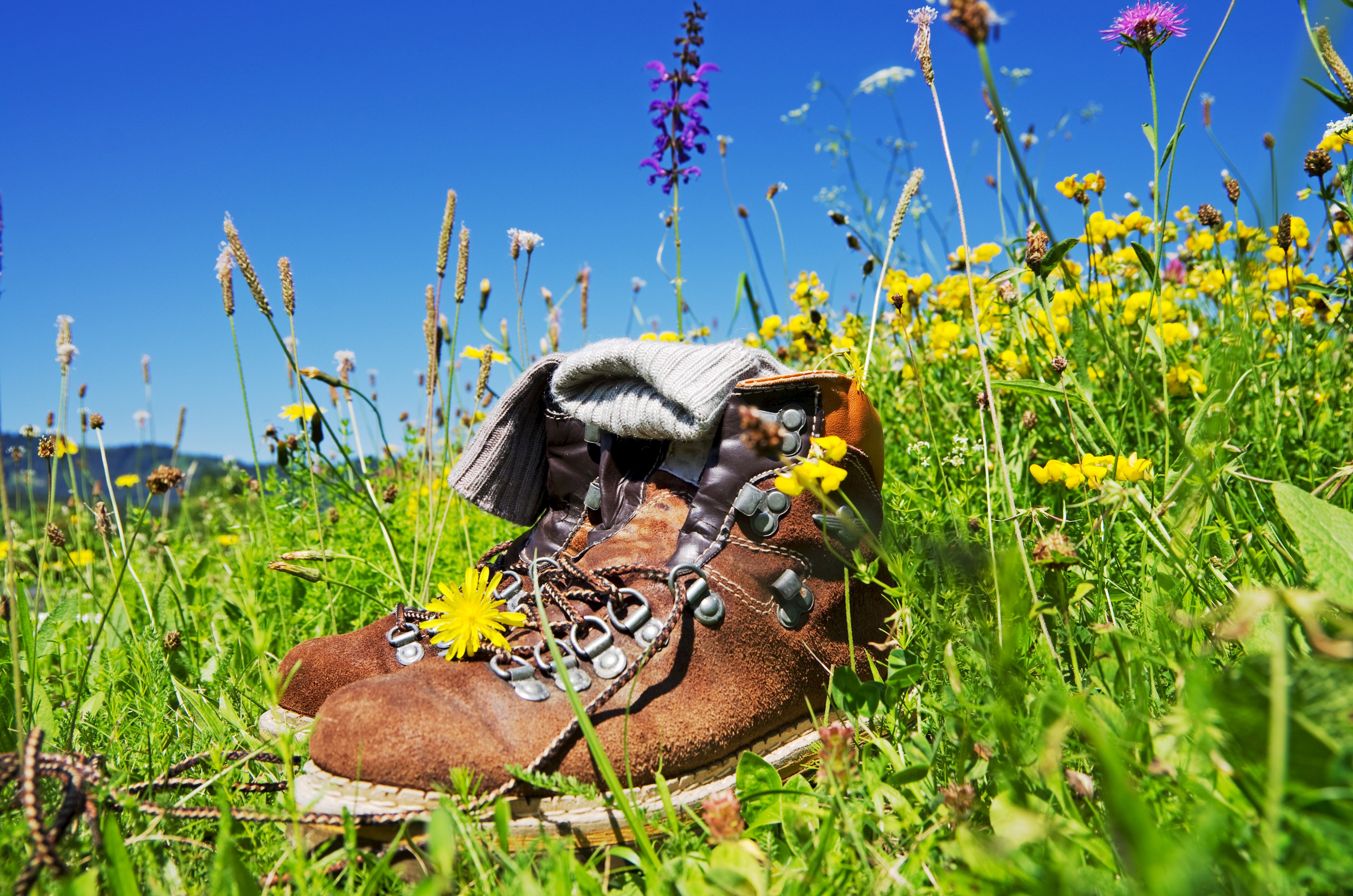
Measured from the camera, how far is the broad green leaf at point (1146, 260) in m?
1.30

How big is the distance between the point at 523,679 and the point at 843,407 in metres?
0.76

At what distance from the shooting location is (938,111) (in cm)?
126

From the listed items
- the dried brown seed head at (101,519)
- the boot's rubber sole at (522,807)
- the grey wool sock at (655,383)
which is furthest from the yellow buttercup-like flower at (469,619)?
the dried brown seed head at (101,519)

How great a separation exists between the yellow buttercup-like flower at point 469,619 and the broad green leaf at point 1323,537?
1.16 metres

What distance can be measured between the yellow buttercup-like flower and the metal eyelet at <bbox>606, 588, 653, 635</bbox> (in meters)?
0.16

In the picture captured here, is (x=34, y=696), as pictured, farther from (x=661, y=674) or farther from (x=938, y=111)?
(x=938, y=111)

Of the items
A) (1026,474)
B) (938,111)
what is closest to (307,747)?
(938,111)

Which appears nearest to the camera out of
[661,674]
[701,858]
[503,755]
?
[701,858]

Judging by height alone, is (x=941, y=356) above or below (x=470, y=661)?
above

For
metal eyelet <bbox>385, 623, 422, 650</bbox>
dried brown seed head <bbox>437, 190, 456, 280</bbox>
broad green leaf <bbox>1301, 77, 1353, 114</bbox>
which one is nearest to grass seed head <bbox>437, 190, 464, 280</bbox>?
dried brown seed head <bbox>437, 190, 456, 280</bbox>

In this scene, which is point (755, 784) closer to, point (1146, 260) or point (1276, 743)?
Answer: point (1276, 743)

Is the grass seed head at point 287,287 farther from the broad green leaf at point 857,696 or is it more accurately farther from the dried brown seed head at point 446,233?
the broad green leaf at point 857,696

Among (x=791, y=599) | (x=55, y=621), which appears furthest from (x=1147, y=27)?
(x=55, y=621)

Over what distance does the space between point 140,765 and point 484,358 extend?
4.37 ft
